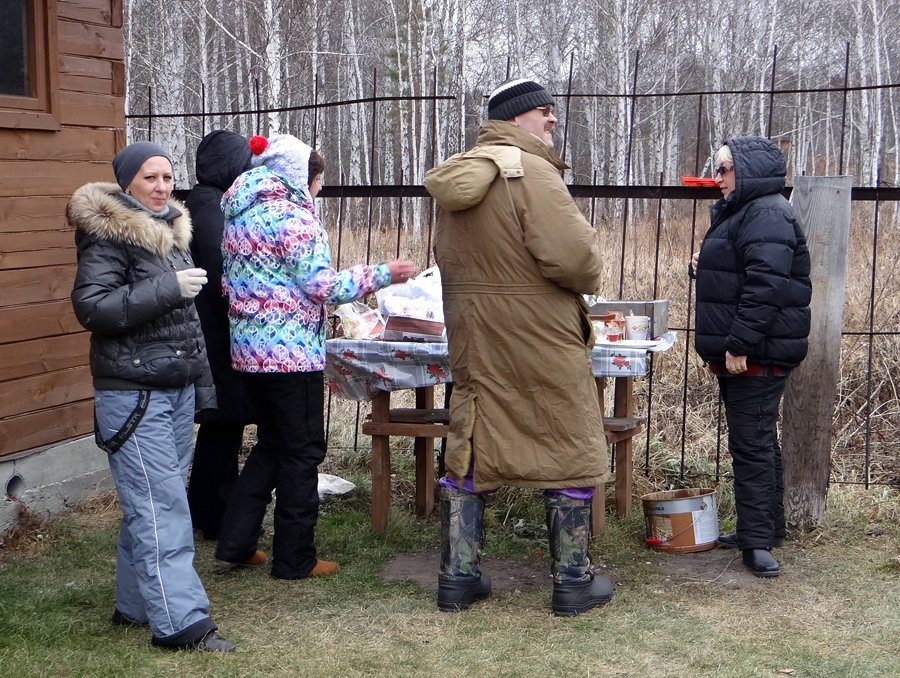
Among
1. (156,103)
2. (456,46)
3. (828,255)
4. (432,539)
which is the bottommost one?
(432,539)

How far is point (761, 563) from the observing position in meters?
4.20

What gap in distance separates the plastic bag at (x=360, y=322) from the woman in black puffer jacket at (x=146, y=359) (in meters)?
1.29

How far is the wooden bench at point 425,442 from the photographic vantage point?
4629 mm

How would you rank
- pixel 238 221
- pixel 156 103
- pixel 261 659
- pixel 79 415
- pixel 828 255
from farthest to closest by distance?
pixel 156 103 < pixel 79 415 < pixel 828 255 < pixel 238 221 < pixel 261 659

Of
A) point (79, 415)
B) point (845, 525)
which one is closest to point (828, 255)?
point (845, 525)

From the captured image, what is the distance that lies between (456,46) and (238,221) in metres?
19.2

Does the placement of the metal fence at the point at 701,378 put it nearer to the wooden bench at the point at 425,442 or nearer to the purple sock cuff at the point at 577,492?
the wooden bench at the point at 425,442

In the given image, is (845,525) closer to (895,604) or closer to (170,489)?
(895,604)

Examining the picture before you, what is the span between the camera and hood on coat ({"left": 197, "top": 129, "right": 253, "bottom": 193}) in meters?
4.29

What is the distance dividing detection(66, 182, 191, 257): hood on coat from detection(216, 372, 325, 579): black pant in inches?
32.4

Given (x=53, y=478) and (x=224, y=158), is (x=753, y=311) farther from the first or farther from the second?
(x=53, y=478)

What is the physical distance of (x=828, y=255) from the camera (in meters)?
4.55

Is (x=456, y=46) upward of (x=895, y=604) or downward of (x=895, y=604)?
upward

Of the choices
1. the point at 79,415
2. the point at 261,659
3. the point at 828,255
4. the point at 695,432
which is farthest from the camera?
the point at 695,432
